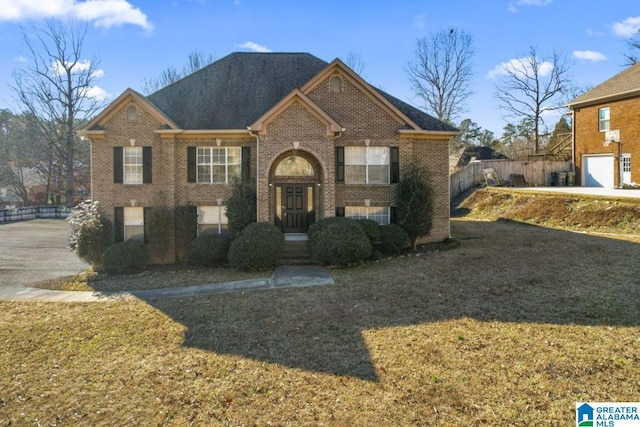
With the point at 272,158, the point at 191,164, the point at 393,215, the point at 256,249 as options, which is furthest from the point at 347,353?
the point at 191,164

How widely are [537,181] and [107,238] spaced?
1138 inches

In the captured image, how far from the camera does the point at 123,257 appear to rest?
47.2 ft

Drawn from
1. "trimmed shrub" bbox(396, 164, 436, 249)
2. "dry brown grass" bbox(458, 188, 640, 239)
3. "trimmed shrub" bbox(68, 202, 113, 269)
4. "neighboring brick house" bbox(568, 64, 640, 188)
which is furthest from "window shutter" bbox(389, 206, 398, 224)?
"neighboring brick house" bbox(568, 64, 640, 188)

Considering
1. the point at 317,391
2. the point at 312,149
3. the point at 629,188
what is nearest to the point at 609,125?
the point at 629,188

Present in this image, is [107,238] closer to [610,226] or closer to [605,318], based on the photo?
[605,318]

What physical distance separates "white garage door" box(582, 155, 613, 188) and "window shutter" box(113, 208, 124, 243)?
95.3ft

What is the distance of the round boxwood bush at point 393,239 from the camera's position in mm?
14883

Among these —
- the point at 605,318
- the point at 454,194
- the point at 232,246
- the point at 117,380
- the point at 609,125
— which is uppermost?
the point at 609,125

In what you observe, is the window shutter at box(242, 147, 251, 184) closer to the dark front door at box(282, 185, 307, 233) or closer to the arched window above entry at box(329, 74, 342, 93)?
the dark front door at box(282, 185, 307, 233)

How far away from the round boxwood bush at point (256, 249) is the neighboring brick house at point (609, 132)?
2378 centimetres

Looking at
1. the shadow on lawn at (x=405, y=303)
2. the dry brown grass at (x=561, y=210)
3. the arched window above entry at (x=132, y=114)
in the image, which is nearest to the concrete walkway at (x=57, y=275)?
the shadow on lawn at (x=405, y=303)

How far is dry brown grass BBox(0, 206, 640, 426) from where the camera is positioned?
5.13 m

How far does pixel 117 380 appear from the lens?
6133 millimetres

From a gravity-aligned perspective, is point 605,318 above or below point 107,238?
below
